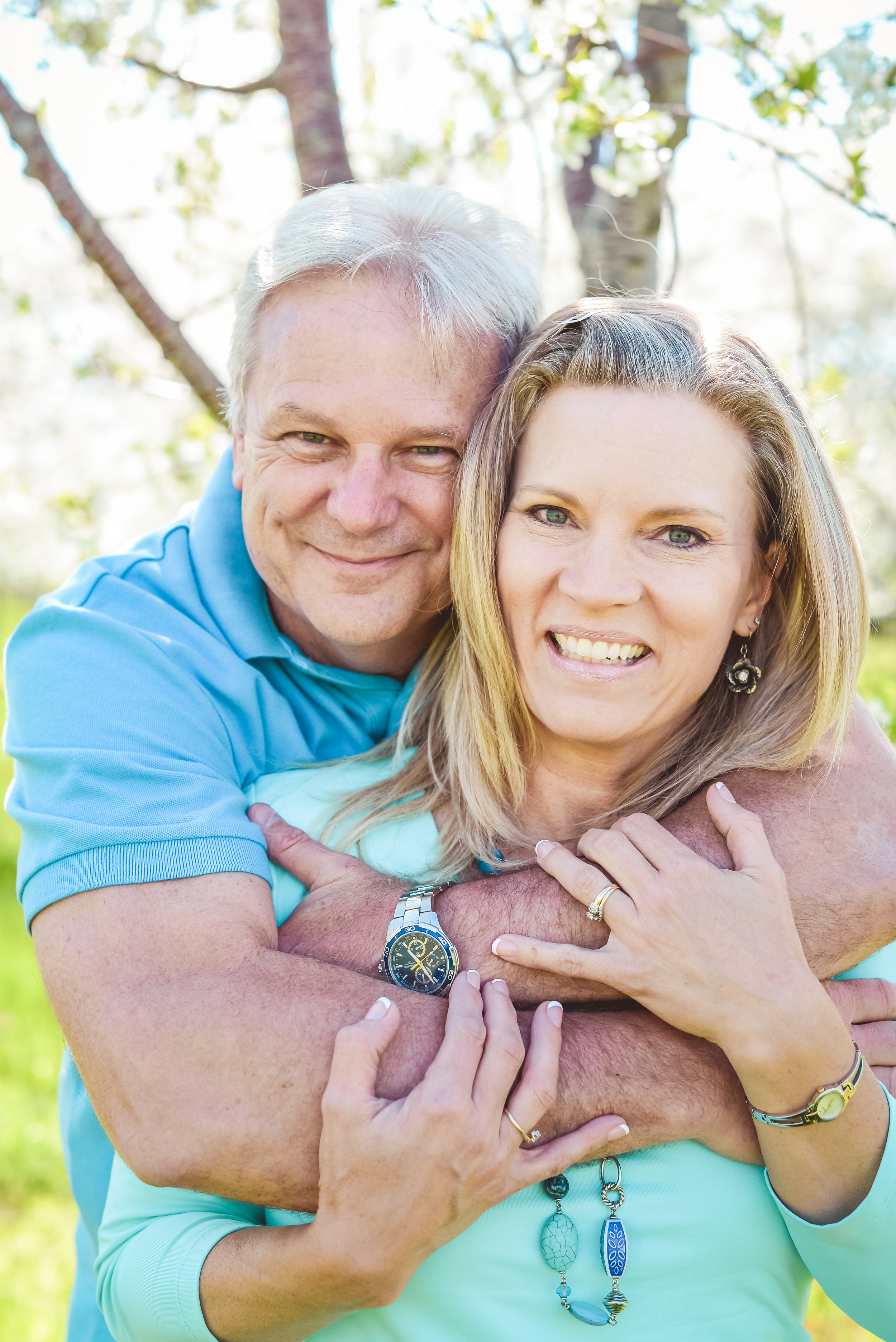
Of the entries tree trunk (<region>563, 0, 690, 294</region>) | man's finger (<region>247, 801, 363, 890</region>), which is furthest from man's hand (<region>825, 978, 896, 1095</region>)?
tree trunk (<region>563, 0, 690, 294</region>)

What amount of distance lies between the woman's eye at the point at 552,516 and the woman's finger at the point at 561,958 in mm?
744

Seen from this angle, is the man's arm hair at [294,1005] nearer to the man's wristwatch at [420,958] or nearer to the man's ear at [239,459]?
the man's wristwatch at [420,958]

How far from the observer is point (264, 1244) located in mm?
1689

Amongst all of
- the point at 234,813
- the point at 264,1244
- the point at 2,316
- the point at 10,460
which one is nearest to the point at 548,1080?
the point at 264,1244

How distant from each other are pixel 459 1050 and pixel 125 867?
2.05ft

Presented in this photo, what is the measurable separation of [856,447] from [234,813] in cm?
242

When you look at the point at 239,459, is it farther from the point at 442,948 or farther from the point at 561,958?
the point at 561,958

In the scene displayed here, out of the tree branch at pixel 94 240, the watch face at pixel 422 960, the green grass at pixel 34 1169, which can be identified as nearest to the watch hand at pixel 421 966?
the watch face at pixel 422 960

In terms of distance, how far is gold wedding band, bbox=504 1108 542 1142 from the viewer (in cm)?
170

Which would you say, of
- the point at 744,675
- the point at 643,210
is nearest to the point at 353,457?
the point at 744,675

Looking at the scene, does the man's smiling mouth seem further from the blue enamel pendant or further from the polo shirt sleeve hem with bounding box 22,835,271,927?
the blue enamel pendant

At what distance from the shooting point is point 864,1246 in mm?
1817

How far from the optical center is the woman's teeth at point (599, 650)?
6.89ft

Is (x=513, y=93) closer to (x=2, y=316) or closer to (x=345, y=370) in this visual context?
(x=345, y=370)
